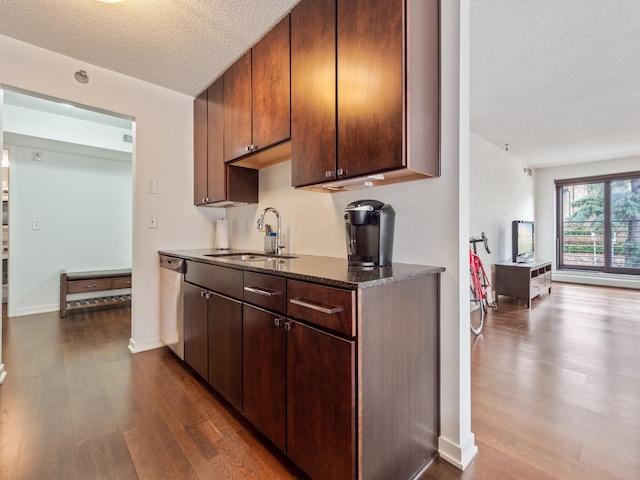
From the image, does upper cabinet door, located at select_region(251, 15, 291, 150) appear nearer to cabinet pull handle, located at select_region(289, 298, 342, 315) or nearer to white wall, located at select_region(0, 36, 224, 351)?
cabinet pull handle, located at select_region(289, 298, 342, 315)

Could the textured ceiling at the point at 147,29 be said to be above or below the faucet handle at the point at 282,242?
above

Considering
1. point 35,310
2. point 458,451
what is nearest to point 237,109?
point 458,451

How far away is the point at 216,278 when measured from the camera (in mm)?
1896

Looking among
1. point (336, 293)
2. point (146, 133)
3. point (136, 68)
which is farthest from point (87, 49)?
point (336, 293)

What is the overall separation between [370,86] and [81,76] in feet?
8.13

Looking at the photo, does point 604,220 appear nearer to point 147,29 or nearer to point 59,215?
point 147,29

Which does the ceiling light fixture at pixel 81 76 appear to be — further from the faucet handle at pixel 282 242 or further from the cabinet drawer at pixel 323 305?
the cabinet drawer at pixel 323 305

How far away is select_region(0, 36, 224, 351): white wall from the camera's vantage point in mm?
2314

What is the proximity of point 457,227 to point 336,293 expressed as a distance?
2.27 feet

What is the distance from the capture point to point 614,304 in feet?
14.7

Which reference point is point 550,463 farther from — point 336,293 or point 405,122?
point 405,122

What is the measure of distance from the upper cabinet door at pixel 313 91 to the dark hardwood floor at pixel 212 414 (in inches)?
58.3

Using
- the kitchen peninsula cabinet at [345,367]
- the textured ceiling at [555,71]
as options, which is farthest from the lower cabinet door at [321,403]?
the textured ceiling at [555,71]

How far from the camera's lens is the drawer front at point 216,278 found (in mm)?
1695
